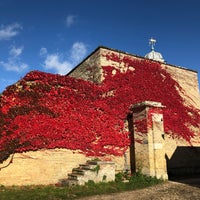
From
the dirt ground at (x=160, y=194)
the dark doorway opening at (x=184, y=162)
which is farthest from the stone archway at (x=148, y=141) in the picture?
the dark doorway opening at (x=184, y=162)

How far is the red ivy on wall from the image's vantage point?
12508 mm

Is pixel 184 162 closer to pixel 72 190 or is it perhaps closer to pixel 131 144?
pixel 131 144

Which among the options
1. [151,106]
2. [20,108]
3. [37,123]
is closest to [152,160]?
[151,106]

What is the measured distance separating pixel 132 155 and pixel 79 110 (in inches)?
155

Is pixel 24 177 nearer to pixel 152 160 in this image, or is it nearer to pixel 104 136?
pixel 104 136

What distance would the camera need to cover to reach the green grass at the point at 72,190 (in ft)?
31.8

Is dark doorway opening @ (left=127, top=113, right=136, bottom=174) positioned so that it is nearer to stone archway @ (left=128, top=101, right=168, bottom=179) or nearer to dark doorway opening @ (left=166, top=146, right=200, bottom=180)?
stone archway @ (left=128, top=101, right=168, bottom=179)

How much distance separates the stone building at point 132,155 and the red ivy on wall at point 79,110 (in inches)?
15.9

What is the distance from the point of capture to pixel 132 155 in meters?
15.4

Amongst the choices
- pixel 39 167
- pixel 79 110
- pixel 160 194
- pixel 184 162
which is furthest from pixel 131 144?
pixel 160 194

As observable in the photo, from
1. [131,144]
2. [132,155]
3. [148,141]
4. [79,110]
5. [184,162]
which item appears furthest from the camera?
[184,162]

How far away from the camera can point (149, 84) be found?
1825 centimetres

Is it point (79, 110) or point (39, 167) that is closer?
point (39, 167)

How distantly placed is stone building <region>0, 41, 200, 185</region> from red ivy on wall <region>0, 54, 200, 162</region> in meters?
0.40
